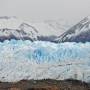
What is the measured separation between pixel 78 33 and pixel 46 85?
14.2 meters

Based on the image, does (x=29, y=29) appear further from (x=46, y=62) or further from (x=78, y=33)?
(x=46, y=62)

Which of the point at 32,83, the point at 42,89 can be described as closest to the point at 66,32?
the point at 32,83

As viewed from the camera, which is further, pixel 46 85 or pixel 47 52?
pixel 47 52

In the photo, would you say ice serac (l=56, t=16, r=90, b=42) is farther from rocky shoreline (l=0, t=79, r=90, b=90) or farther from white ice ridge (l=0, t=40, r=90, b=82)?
rocky shoreline (l=0, t=79, r=90, b=90)

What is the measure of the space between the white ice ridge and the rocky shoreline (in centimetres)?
180

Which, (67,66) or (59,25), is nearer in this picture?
(67,66)

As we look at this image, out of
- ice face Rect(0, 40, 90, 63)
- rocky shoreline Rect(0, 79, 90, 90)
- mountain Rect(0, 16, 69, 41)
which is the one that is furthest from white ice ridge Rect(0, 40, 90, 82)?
mountain Rect(0, 16, 69, 41)

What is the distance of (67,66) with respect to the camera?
6041 cm

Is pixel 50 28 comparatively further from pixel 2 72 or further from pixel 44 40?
pixel 2 72

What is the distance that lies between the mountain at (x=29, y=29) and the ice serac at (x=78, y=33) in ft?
5.63

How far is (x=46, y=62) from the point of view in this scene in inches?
2373

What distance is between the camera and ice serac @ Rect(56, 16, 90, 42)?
64.8 metres

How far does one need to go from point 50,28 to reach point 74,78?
14583 millimetres

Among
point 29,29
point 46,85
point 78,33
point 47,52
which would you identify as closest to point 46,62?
point 47,52
